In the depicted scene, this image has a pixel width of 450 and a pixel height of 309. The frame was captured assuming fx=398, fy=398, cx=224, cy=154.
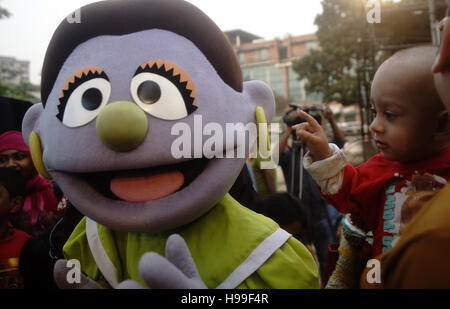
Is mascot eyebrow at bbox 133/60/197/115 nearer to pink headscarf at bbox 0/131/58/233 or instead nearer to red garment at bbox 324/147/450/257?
red garment at bbox 324/147/450/257

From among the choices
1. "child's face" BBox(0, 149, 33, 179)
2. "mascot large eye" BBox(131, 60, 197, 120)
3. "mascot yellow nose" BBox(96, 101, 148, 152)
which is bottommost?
"child's face" BBox(0, 149, 33, 179)

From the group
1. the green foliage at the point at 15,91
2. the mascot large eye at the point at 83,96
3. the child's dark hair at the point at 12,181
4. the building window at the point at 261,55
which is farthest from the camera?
the building window at the point at 261,55

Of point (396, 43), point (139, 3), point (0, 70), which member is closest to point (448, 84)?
point (139, 3)

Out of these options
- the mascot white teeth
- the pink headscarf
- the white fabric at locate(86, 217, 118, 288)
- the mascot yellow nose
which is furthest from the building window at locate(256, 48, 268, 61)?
the mascot yellow nose

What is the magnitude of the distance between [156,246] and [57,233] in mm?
703

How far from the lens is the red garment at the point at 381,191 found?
4.31 ft

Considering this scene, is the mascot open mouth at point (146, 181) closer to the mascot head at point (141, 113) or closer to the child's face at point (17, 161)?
the mascot head at point (141, 113)

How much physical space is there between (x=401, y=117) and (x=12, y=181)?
184 cm

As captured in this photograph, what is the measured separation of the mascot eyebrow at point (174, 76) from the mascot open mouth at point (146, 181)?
188 millimetres

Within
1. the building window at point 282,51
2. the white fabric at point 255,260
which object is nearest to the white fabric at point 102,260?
the white fabric at point 255,260

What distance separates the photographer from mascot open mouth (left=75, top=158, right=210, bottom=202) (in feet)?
3.99

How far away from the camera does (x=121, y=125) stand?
3.56 feet

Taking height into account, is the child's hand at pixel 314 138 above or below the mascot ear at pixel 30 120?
below
